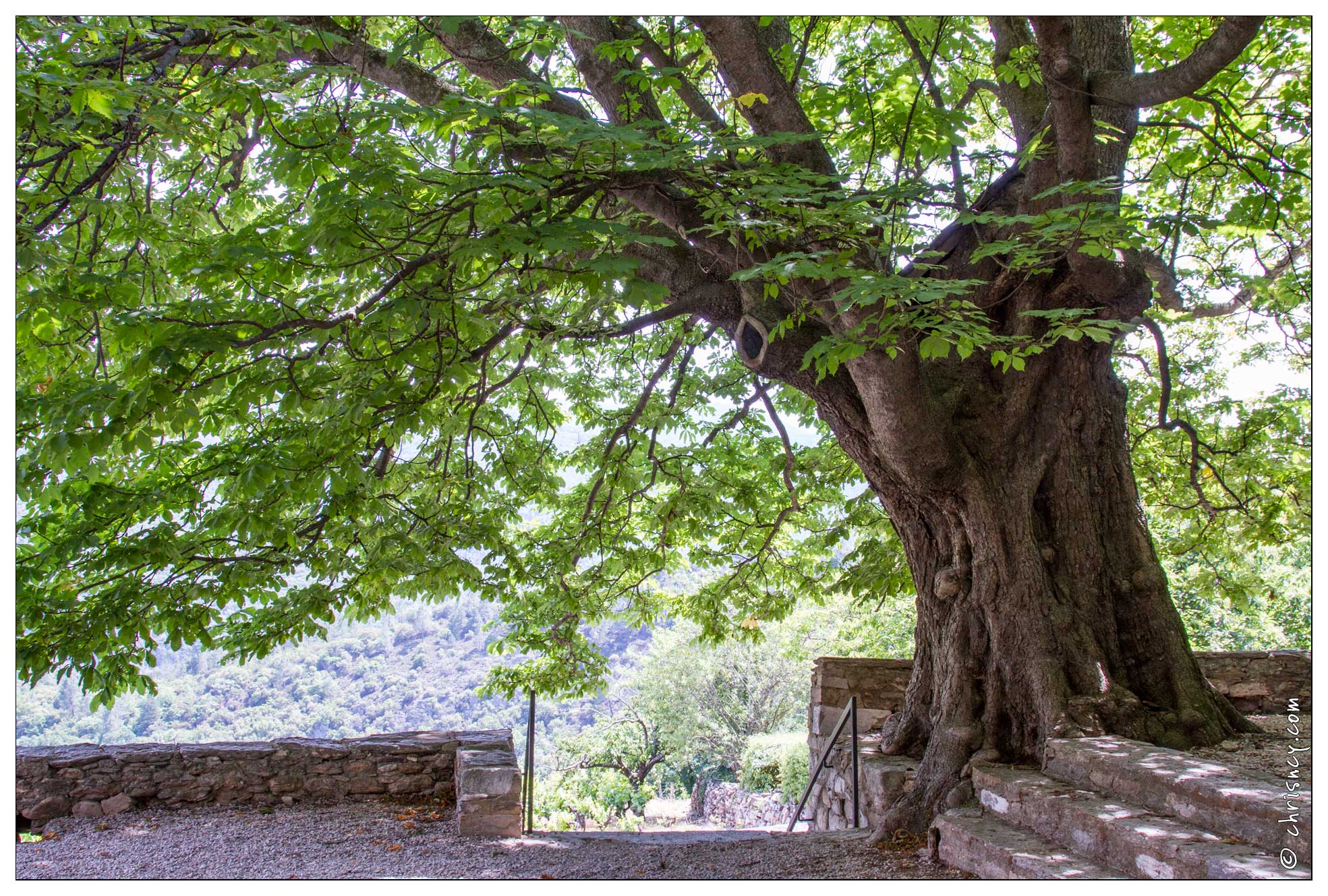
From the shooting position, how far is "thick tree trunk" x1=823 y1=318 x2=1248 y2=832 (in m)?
4.62

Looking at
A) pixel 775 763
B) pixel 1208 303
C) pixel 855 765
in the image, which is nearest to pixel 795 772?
pixel 775 763

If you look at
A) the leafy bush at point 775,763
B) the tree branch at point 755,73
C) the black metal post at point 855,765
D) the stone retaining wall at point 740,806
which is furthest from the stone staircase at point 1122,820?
the stone retaining wall at point 740,806

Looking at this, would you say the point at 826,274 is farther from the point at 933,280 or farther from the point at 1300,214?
the point at 1300,214

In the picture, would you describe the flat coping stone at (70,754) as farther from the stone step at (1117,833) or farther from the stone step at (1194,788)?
the stone step at (1194,788)

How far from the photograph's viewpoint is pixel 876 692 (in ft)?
24.9

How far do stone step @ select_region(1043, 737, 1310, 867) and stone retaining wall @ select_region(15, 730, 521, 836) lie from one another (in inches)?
140

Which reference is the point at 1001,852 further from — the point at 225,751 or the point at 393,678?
the point at 393,678

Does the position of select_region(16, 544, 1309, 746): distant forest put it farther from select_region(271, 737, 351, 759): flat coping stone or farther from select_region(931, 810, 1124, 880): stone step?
select_region(931, 810, 1124, 880): stone step

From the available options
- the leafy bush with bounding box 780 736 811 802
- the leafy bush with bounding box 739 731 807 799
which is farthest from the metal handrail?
the leafy bush with bounding box 739 731 807 799

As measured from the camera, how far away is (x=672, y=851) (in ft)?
16.2

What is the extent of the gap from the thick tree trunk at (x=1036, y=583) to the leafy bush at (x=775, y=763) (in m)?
10.6

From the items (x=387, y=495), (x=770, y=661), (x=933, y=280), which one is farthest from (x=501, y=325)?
(x=770, y=661)

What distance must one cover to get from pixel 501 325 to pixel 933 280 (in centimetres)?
276

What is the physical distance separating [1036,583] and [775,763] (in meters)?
17.3
